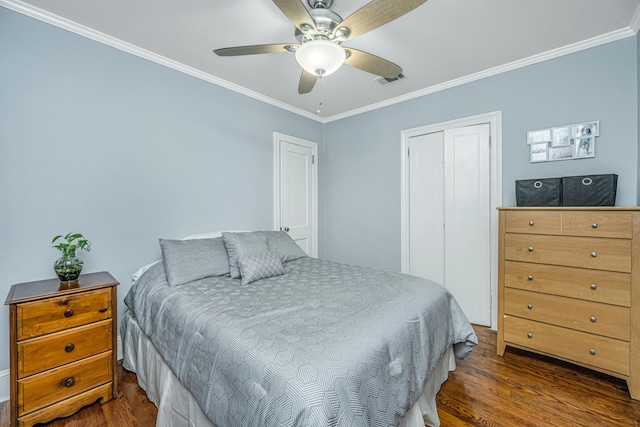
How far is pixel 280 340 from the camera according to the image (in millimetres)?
1168

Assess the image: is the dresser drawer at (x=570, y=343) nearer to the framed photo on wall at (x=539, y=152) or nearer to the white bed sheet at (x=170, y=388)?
the white bed sheet at (x=170, y=388)

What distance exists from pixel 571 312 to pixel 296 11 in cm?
272

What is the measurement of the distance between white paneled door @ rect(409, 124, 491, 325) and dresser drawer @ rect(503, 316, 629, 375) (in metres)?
0.57

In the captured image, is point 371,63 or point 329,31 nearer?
point 329,31

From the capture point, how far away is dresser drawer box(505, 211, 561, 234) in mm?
2064

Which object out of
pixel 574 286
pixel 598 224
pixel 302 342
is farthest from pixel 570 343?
pixel 302 342

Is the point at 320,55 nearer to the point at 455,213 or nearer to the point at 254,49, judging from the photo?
the point at 254,49

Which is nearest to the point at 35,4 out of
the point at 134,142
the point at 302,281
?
the point at 134,142

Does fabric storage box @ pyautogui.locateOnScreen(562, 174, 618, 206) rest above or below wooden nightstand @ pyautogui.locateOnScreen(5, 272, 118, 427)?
above

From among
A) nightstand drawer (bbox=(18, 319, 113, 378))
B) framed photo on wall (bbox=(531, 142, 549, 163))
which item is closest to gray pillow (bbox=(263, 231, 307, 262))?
nightstand drawer (bbox=(18, 319, 113, 378))

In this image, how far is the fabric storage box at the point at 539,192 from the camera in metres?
2.17

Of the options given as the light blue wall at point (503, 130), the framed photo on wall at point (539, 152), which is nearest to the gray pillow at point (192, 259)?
the light blue wall at point (503, 130)

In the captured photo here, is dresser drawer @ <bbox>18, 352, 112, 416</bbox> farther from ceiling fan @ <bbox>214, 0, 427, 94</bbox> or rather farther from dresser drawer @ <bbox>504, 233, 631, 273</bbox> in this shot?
dresser drawer @ <bbox>504, 233, 631, 273</bbox>

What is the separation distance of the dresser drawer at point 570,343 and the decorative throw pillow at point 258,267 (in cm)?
197
